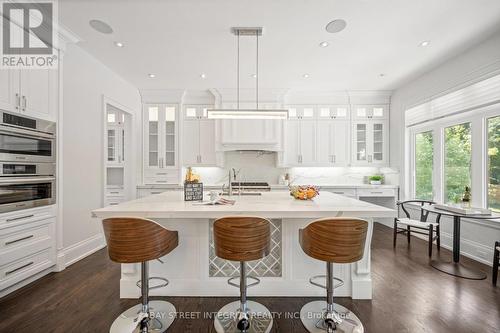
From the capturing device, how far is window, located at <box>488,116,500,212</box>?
2.96 metres

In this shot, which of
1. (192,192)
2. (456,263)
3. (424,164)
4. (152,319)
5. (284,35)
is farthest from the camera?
(424,164)

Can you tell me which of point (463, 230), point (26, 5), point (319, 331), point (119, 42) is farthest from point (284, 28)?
point (463, 230)

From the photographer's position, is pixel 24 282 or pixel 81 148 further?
pixel 81 148

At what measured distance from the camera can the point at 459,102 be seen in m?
3.40

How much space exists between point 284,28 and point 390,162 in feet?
12.7

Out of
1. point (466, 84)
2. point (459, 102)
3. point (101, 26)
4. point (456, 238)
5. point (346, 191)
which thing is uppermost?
point (101, 26)

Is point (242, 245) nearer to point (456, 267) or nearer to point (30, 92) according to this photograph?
point (30, 92)

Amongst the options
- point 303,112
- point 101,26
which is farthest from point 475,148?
point 101,26

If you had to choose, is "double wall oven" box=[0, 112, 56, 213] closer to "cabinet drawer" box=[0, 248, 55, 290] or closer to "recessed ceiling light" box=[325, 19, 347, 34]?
"cabinet drawer" box=[0, 248, 55, 290]

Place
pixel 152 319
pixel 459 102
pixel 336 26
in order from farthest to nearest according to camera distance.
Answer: pixel 459 102 < pixel 336 26 < pixel 152 319

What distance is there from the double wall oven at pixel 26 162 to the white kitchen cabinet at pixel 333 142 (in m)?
4.58

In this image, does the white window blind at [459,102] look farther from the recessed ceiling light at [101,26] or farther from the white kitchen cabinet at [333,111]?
the recessed ceiling light at [101,26]

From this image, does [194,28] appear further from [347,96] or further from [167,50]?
[347,96]

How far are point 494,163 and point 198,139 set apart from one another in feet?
16.1
